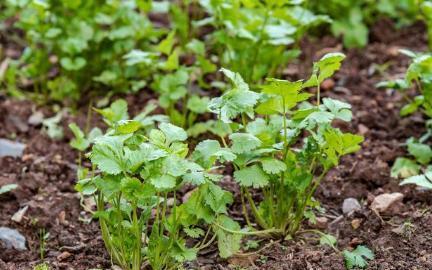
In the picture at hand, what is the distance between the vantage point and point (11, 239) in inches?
111

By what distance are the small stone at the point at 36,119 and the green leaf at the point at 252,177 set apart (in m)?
1.54

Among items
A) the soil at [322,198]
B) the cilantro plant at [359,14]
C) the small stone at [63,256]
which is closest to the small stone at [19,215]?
the soil at [322,198]

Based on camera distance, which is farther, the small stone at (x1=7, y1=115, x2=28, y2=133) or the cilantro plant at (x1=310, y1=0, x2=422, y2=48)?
the cilantro plant at (x1=310, y1=0, x2=422, y2=48)

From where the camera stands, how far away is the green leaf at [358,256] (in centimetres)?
259

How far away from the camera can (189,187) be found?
312 centimetres

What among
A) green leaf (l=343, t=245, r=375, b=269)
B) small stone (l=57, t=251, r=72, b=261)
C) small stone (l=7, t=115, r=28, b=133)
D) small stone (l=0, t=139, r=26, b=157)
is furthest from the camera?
small stone (l=7, t=115, r=28, b=133)

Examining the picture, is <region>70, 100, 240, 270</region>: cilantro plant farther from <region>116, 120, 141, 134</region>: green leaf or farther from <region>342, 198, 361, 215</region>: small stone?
<region>342, 198, 361, 215</region>: small stone

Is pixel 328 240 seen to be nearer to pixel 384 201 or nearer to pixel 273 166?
pixel 384 201

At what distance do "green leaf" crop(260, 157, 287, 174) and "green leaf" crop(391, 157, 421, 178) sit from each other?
81 centimetres

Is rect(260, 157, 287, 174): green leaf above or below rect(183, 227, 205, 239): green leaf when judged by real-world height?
above

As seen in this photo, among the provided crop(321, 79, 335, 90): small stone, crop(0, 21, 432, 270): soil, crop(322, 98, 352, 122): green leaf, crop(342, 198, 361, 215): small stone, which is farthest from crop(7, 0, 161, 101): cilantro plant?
crop(322, 98, 352, 122): green leaf

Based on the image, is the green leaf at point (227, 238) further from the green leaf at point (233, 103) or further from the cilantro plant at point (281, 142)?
the green leaf at point (233, 103)

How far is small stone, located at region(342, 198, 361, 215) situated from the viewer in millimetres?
2982

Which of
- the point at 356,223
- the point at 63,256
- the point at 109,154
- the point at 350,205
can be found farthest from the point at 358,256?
the point at 63,256
